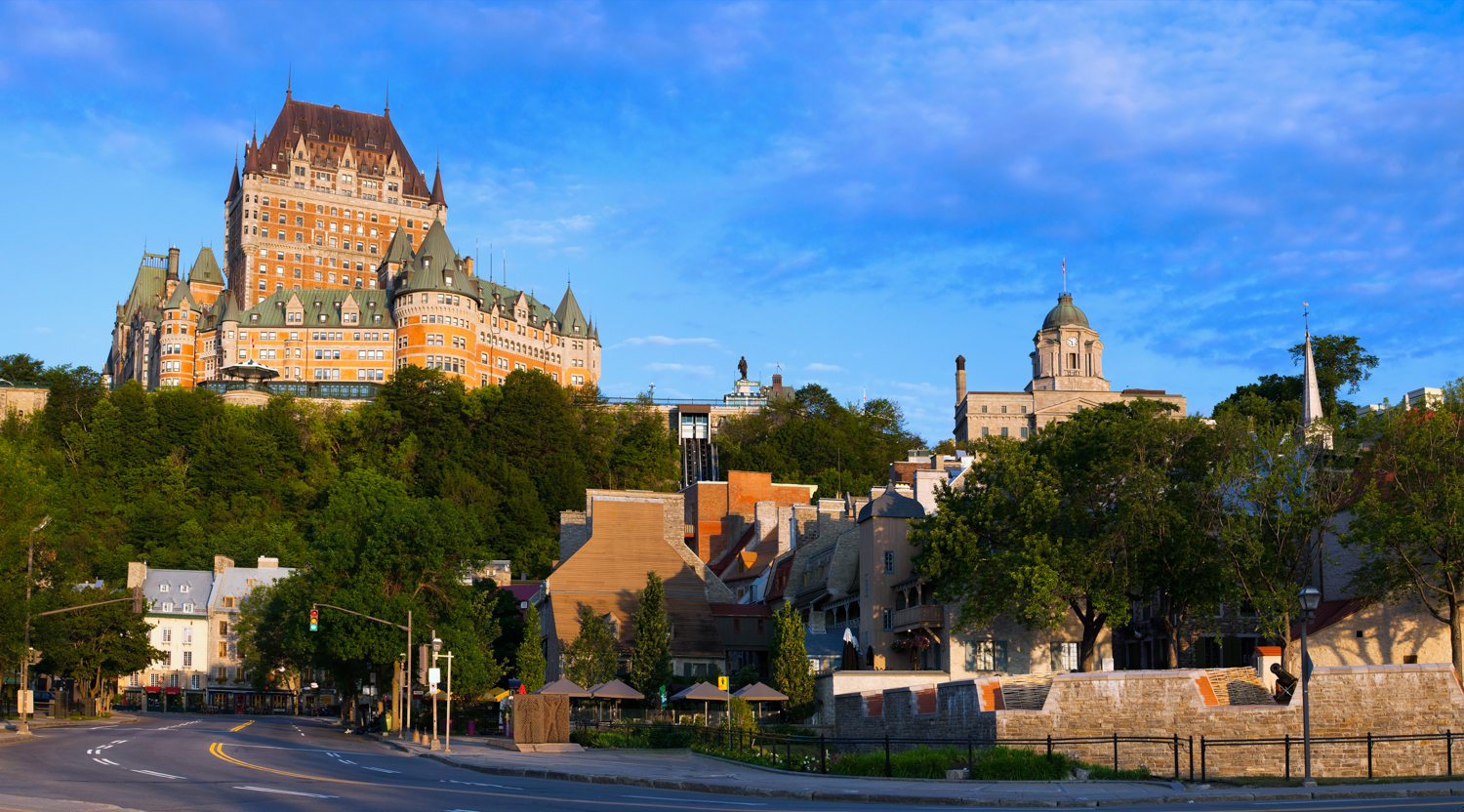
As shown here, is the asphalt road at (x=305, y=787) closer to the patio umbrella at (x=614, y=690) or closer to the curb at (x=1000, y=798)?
the curb at (x=1000, y=798)

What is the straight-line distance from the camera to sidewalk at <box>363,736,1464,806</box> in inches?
966

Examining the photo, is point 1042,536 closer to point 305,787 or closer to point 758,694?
point 758,694

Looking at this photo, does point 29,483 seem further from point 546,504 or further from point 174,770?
point 546,504

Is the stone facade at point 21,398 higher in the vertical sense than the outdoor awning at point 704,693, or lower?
higher

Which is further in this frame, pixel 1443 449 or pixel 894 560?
pixel 894 560

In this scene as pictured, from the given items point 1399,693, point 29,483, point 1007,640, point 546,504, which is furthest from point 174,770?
point 546,504

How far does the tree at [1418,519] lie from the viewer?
43.7 metres

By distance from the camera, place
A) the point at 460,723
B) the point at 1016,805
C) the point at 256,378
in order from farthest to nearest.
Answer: the point at 256,378, the point at 460,723, the point at 1016,805

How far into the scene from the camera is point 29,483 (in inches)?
2670

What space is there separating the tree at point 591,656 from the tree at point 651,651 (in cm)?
274

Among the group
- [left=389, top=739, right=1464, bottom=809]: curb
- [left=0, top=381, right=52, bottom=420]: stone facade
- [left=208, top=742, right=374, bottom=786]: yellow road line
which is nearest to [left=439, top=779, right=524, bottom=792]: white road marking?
[left=208, top=742, right=374, bottom=786]: yellow road line

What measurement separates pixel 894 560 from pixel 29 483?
43602mm

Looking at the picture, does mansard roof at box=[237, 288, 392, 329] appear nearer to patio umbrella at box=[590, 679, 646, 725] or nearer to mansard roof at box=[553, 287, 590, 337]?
mansard roof at box=[553, 287, 590, 337]

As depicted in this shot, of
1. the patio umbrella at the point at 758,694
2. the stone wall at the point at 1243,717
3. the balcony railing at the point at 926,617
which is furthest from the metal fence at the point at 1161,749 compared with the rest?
the balcony railing at the point at 926,617
